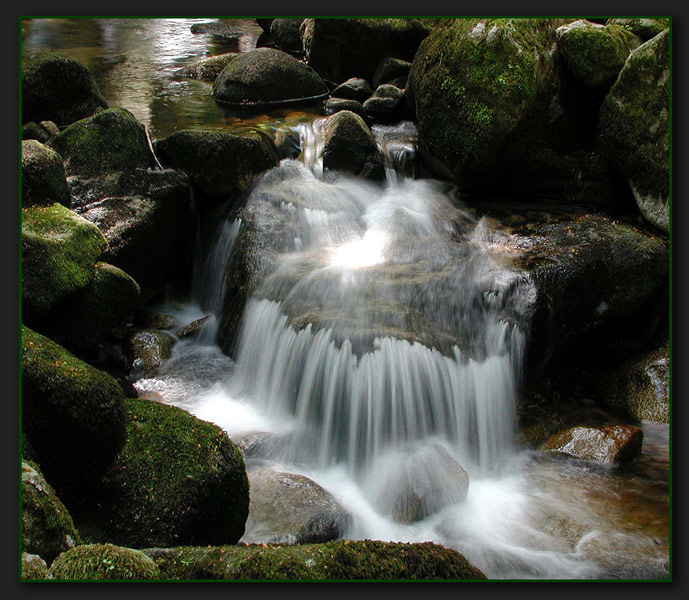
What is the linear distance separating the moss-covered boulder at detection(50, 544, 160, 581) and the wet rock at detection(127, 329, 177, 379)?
4173 mm

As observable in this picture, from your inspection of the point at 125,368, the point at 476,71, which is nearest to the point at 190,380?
the point at 125,368

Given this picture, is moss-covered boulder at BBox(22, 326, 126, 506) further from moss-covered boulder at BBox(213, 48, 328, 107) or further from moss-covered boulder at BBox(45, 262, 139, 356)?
moss-covered boulder at BBox(213, 48, 328, 107)

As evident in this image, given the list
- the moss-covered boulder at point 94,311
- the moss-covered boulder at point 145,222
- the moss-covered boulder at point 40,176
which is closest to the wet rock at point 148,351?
the moss-covered boulder at point 94,311

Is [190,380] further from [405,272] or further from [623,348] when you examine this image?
[623,348]

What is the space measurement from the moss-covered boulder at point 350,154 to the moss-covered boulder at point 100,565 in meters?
7.24

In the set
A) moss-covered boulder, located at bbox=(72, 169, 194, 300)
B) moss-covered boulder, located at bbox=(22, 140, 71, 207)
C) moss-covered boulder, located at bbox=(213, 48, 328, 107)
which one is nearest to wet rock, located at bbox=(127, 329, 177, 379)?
moss-covered boulder, located at bbox=(72, 169, 194, 300)

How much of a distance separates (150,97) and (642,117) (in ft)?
27.6

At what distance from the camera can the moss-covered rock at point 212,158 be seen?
7633mm

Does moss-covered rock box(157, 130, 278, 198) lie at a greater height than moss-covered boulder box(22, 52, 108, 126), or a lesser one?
lesser

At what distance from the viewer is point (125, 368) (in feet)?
20.4

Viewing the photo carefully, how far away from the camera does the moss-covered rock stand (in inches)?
301

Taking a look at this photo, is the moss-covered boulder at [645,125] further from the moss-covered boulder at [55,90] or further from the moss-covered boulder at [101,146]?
the moss-covered boulder at [55,90]

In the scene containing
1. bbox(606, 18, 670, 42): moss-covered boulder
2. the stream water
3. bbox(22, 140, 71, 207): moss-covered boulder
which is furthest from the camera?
bbox(606, 18, 670, 42): moss-covered boulder

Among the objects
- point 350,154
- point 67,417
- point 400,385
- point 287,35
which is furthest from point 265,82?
point 67,417
